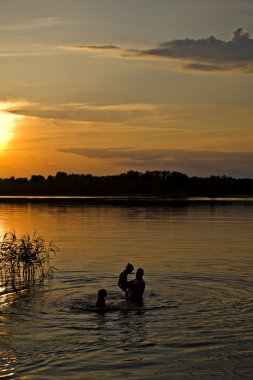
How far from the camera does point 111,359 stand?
15992 mm

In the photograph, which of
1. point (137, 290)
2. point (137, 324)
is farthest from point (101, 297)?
point (137, 324)

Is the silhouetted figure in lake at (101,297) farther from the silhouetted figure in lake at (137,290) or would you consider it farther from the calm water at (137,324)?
the silhouetted figure in lake at (137,290)

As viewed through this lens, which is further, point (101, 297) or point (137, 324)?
point (101, 297)

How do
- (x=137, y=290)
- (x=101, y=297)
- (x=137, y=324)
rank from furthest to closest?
1. (x=137, y=290)
2. (x=101, y=297)
3. (x=137, y=324)

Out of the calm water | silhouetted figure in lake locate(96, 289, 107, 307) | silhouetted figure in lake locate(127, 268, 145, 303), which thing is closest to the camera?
the calm water

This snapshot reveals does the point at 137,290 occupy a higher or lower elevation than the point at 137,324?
higher

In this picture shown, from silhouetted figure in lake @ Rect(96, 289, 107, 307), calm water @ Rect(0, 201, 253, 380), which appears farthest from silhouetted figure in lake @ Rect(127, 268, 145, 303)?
silhouetted figure in lake @ Rect(96, 289, 107, 307)

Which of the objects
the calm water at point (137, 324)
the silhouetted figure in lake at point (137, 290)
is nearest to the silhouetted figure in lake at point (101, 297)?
the calm water at point (137, 324)

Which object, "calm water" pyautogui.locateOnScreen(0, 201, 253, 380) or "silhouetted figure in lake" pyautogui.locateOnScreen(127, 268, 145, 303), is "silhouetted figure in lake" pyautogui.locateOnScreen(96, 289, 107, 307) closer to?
"calm water" pyautogui.locateOnScreen(0, 201, 253, 380)

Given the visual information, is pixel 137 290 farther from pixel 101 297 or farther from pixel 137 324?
pixel 137 324

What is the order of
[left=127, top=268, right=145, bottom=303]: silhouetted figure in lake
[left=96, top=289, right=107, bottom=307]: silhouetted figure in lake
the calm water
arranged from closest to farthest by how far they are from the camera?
the calm water < [left=96, top=289, right=107, bottom=307]: silhouetted figure in lake < [left=127, top=268, right=145, bottom=303]: silhouetted figure in lake

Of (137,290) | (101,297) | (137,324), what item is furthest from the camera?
(137,290)

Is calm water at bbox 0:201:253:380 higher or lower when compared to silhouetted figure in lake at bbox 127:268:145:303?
Answer: lower

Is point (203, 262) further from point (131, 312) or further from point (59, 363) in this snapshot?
point (59, 363)
